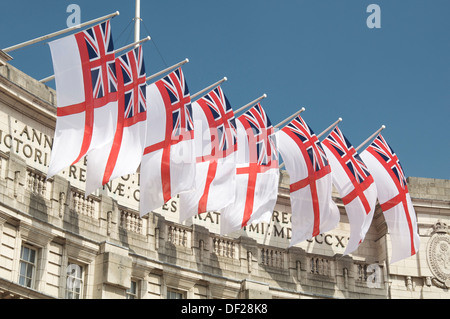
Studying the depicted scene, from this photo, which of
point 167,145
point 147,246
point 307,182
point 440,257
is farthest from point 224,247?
point 440,257

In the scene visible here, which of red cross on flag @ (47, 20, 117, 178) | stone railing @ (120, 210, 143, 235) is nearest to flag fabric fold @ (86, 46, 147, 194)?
red cross on flag @ (47, 20, 117, 178)

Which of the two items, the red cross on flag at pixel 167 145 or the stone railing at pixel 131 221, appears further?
the stone railing at pixel 131 221

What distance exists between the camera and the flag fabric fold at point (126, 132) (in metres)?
35.7

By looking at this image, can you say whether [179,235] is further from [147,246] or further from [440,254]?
[440,254]

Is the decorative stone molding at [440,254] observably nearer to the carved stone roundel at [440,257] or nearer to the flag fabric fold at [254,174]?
the carved stone roundel at [440,257]

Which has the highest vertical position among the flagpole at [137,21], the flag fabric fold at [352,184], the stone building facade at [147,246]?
the flagpole at [137,21]

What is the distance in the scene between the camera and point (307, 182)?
43438mm

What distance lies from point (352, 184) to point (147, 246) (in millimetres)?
10133

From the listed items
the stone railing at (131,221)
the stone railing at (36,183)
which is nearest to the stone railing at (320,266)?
the stone railing at (131,221)

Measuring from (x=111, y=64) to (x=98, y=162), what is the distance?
4.02m

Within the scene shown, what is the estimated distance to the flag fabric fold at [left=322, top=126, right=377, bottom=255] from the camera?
43812mm

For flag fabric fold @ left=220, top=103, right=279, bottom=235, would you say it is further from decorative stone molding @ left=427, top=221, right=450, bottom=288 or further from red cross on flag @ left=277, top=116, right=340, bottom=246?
decorative stone molding @ left=427, top=221, right=450, bottom=288

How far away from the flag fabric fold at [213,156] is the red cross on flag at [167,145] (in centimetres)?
147

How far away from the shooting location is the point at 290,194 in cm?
4312
